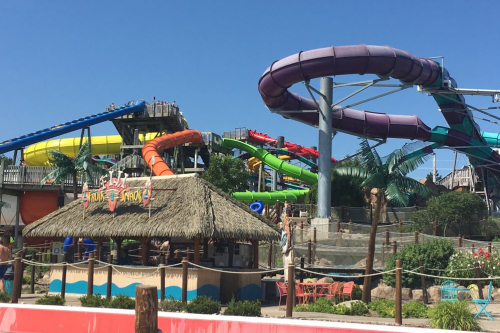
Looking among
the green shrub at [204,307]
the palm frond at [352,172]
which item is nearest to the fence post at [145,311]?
the green shrub at [204,307]

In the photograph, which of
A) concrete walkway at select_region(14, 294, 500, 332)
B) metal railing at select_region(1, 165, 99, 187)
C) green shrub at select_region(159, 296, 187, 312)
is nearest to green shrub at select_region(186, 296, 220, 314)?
green shrub at select_region(159, 296, 187, 312)

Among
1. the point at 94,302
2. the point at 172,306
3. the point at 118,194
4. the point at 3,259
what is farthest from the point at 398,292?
the point at 3,259

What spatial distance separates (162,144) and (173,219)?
22.1 metres

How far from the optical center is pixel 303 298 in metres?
18.5

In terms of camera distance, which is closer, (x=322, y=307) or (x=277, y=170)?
(x=322, y=307)

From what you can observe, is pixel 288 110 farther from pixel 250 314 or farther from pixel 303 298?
pixel 250 314

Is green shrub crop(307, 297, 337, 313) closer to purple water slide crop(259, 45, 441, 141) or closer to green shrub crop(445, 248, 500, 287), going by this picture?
green shrub crop(445, 248, 500, 287)

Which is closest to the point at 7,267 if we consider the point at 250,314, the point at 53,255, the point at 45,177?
the point at 53,255

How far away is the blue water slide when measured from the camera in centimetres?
3800

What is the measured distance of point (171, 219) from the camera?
19.0 metres

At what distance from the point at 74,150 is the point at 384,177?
1303 inches

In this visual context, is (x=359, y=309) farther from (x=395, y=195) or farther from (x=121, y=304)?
(x=395, y=195)

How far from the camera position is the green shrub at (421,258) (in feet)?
71.2

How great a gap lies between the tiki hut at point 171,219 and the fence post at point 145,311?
8510mm
